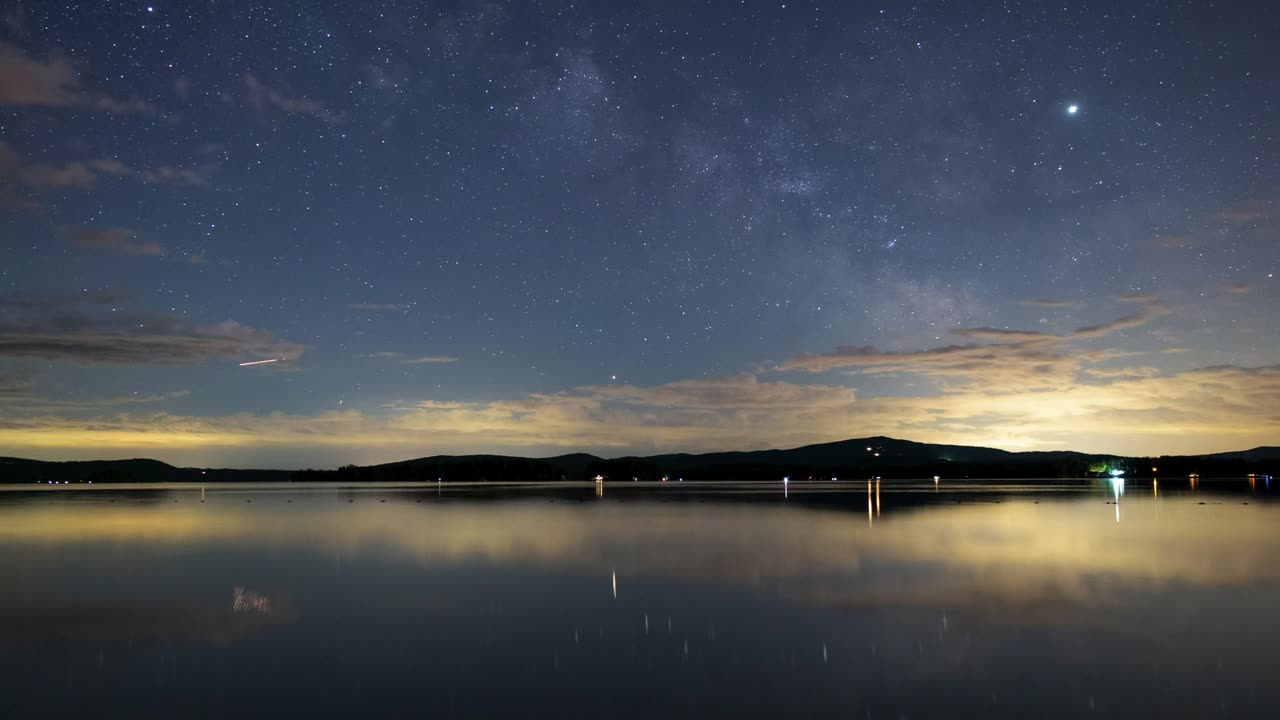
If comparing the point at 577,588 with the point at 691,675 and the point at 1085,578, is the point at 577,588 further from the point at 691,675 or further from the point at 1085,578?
the point at 1085,578

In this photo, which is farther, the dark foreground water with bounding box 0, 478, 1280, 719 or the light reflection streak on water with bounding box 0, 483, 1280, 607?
the light reflection streak on water with bounding box 0, 483, 1280, 607

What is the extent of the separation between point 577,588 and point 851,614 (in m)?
6.81

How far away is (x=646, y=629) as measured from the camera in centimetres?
1558

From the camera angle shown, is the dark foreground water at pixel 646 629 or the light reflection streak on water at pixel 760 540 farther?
the light reflection streak on water at pixel 760 540

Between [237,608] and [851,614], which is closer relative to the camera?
[851,614]

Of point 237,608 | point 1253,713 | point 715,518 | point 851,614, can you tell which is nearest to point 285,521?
point 715,518

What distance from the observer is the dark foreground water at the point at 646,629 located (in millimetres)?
11125

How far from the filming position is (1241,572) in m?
23.6

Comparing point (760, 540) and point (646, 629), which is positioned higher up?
point (646, 629)

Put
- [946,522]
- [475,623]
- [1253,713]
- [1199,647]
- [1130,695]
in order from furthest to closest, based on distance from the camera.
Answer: [946,522]
[475,623]
[1199,647]
[1130,695]
[1253,713]

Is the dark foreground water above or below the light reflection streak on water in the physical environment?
above

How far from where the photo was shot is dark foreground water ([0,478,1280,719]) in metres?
11.1

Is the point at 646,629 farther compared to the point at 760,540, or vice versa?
the point at 760,540

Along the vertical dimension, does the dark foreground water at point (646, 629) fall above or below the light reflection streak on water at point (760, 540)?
above
